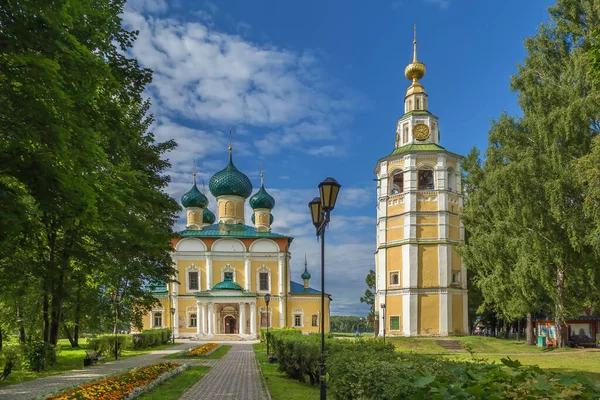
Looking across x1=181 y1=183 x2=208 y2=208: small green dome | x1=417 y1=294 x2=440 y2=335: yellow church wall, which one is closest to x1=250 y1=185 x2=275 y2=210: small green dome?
x1=181 y1=183 x2=208 y2=208: small green dome

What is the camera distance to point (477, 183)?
89.6ft

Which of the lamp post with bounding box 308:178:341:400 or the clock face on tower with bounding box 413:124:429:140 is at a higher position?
the clock face on tower with bounding box 413:124:429:140

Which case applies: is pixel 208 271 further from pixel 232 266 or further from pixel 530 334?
pixel 530 334

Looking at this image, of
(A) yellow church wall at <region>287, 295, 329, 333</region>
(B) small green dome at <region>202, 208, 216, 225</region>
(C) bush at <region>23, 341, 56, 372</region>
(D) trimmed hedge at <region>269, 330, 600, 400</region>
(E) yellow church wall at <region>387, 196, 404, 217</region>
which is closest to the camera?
(D) trimmed hedge at <region>269, 330, 600, 400</region>

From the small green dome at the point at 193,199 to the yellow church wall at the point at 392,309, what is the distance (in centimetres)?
2296

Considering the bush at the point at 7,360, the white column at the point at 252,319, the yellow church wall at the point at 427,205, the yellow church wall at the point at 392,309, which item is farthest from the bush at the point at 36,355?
the white column at the point at 252,319

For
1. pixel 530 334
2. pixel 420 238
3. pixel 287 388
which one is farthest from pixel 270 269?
pixel 287 388

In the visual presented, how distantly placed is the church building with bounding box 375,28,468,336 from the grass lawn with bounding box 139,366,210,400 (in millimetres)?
16919

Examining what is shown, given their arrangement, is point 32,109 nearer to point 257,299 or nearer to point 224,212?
point 257,299

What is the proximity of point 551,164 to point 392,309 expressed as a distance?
16.2 m

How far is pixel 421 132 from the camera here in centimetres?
3209

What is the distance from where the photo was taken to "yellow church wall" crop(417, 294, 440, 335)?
29.2 metres

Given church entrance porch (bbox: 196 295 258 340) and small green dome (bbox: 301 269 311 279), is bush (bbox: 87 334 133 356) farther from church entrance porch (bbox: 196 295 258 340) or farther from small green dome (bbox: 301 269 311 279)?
small green dome (bbox: 301 269 311 279)

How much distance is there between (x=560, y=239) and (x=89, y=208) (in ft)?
51.1
